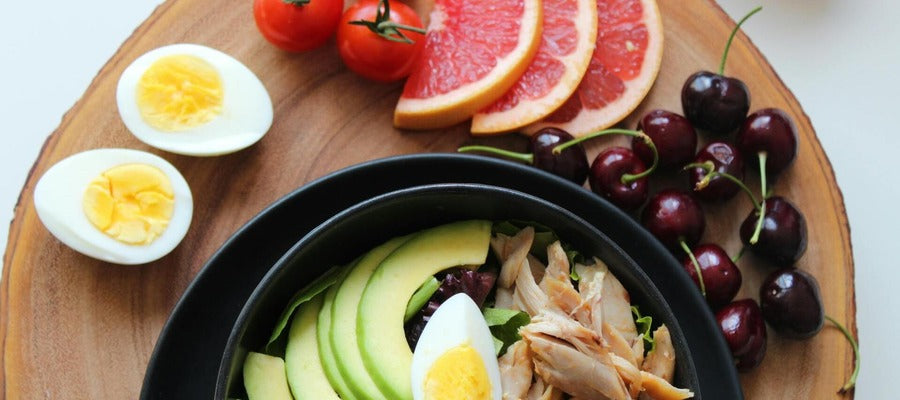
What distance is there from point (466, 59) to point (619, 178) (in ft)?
1.55

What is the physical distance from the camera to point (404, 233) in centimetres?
188

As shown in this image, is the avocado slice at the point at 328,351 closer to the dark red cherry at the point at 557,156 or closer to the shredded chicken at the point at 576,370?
the shredded chicken at the point at 576,370

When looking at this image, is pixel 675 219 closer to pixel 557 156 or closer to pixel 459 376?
pixel 557 156

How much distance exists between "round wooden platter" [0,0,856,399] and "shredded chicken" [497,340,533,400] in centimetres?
57

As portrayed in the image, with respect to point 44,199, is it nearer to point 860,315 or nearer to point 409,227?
point 409,227

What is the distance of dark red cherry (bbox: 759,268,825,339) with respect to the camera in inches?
75.8

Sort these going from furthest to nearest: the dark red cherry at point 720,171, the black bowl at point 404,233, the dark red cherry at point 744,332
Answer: the dark red cherry at point 720,171 → the dark red cherry at point 744,332 → the black bowl at point 404,233

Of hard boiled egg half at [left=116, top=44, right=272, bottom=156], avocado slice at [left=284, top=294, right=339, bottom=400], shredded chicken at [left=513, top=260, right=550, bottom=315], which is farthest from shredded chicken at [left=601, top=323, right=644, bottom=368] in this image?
hard boiled egg half at [left=116, top=44, right=272, bottom=156]

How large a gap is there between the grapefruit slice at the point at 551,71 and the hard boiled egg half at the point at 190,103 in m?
0.54

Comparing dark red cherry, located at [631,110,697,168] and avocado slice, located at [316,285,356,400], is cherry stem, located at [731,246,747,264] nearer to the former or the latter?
dark red cherry, located at [631,110,697,168]

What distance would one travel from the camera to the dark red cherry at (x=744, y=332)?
6.24 feet

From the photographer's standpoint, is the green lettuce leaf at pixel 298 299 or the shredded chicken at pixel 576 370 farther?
the green lettuce leaf at pixel 298 299

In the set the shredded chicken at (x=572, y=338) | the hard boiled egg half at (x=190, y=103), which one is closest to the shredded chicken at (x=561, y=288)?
the shredded chicken at (x=572, y=338)

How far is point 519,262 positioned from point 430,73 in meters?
0.56
